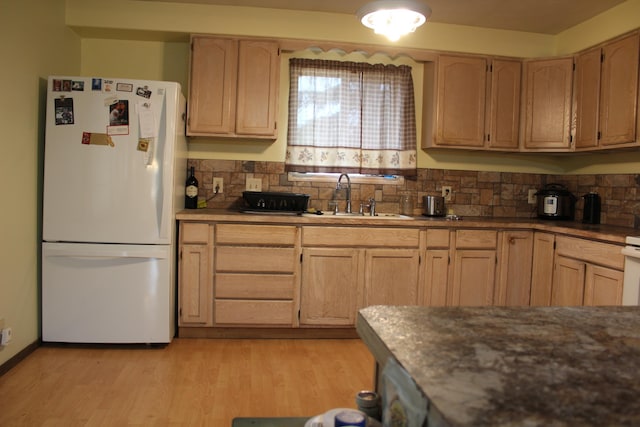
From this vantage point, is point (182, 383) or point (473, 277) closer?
point (182, 383)

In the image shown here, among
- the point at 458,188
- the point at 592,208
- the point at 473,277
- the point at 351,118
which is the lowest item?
the point at 473,277

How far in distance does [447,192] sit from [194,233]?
2.13m

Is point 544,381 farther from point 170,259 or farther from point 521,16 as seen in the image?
point 521,16

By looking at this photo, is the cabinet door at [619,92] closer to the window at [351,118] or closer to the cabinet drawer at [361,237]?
the window at [351,118]

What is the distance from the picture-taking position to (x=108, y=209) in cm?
302

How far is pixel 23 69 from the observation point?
2812 mm

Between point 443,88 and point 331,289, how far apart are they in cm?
180

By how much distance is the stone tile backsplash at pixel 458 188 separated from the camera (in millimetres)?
3645

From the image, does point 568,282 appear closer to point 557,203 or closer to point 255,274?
point 557,203

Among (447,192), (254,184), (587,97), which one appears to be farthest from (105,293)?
(587,97)

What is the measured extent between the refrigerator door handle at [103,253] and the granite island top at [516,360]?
2.34 meters

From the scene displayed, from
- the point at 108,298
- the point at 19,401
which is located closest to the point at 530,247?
the point at 108,298

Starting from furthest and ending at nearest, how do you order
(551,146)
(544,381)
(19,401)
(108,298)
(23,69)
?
(551,146)
(108,298)
(23,69)
(19,401)
(544,381)

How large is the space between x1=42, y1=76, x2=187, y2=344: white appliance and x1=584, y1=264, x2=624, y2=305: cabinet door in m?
2.67
